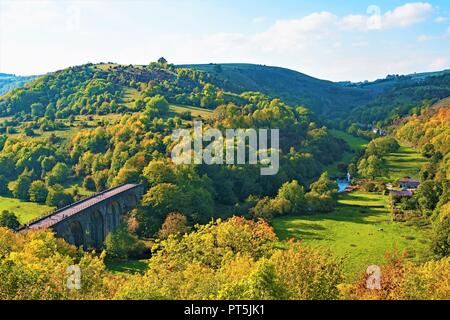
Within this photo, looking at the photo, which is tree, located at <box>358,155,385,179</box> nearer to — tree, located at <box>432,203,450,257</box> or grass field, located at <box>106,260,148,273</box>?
tree, located at <box>432,203,450,257</box>

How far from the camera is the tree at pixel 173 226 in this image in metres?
70.2

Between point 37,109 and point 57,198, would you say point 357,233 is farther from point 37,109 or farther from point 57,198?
point 37,109

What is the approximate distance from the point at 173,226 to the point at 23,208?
40.5 metres

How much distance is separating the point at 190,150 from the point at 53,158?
38.5m

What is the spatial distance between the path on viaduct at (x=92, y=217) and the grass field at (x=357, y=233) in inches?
1106

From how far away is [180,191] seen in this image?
81625mm

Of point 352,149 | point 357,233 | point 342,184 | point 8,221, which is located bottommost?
point 357,233

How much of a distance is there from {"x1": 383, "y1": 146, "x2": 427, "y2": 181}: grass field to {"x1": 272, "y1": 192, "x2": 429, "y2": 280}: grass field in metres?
27.3

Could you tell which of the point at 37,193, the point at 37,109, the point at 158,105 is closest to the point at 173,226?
the point at 37,193

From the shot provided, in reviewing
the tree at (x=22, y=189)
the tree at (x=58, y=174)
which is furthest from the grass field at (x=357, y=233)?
the tree at (x=22, y=189)

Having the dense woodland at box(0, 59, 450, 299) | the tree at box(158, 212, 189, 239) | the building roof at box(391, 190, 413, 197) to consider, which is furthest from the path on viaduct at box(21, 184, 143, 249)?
the building roof at box(391, 190, 413, 197)

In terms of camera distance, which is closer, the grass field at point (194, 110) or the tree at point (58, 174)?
the tree at point (58, 174)

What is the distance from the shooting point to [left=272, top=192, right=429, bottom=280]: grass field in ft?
220

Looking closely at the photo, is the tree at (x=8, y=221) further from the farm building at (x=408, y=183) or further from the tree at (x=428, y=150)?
the tree at (x=428, y=150)
